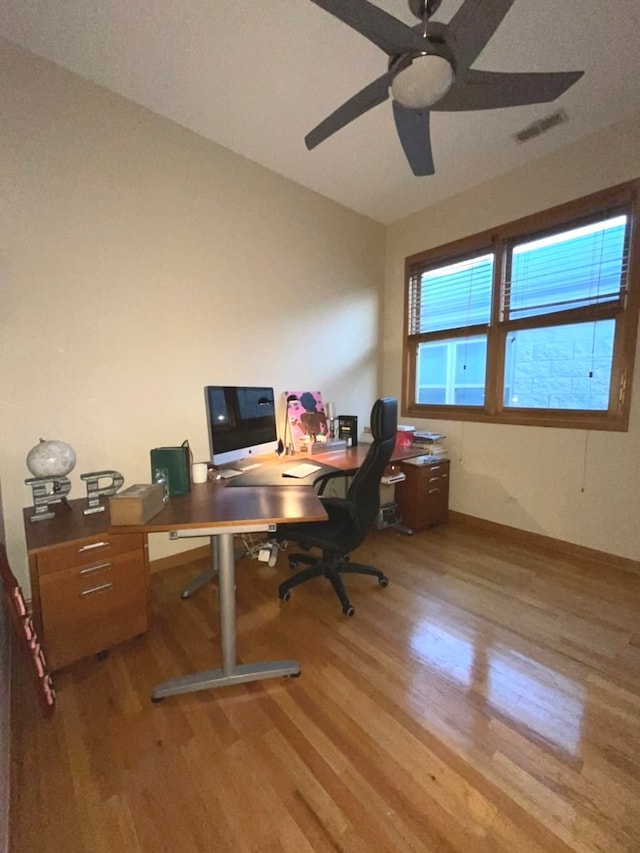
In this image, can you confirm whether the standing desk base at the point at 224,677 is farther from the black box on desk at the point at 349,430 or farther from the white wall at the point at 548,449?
the white wall at the point at 548,449

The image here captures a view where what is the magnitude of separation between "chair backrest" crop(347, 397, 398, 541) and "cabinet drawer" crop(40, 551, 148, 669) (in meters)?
1.14

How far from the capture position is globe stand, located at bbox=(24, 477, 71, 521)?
1.60m

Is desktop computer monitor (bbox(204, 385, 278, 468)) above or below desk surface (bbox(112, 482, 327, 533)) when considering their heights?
above

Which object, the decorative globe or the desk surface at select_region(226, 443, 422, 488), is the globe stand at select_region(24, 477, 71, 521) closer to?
the decorative globe

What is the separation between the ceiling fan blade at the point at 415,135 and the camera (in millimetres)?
1593

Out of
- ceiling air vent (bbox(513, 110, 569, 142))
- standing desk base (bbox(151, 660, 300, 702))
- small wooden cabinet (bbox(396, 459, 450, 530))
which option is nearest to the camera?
standing desk base (bbox(151, 660, 300, 702))

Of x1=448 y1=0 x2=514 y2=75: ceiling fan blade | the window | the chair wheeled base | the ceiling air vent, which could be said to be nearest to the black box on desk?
the window

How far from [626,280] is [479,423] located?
1424 mm

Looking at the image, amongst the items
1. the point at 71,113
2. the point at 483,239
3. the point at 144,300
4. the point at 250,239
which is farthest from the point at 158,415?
the point at 483,239

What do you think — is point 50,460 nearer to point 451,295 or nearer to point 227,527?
point 227,527

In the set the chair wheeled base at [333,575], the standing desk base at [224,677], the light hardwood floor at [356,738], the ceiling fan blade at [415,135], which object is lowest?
the light hardwood floor at [356,738]

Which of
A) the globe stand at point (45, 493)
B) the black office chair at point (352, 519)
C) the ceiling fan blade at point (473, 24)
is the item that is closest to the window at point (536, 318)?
the black office chair at point (352, 519)

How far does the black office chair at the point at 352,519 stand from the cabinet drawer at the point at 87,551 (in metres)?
0.77

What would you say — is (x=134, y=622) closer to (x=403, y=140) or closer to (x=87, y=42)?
(x=403, y=140)
